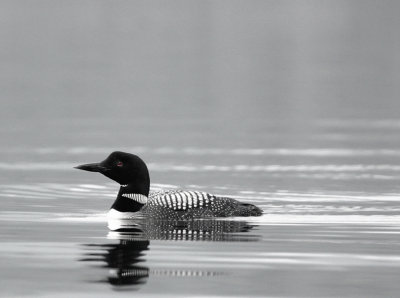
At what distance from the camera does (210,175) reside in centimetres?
1975

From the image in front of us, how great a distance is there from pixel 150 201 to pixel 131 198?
18cm

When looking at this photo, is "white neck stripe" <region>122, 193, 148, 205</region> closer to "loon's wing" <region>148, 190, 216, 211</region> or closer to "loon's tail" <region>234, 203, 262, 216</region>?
"loon's wing" <region>148, 190, 216, 211</region>

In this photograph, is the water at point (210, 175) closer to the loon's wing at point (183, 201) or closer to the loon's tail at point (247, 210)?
the loon's tail at point (247, 210)

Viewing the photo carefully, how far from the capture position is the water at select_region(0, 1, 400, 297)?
11094 mm

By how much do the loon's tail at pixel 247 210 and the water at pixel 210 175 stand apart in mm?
170

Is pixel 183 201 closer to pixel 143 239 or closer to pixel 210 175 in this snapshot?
pixel 143 239

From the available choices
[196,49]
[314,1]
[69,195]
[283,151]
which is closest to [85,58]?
[196,49]

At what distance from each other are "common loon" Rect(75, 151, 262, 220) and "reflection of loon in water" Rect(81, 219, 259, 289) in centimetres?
12

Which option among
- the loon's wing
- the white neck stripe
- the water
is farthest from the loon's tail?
the white neck stripe

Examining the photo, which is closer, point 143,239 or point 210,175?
point 143,239

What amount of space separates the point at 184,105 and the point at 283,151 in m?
16.1

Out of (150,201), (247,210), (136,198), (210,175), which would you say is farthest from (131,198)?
(210,175)

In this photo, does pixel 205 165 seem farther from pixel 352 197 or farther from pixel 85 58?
pixel 85 58

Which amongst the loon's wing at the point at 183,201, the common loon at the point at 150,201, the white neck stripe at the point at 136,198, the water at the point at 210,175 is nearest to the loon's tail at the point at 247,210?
the common loon at the point at 150,201
